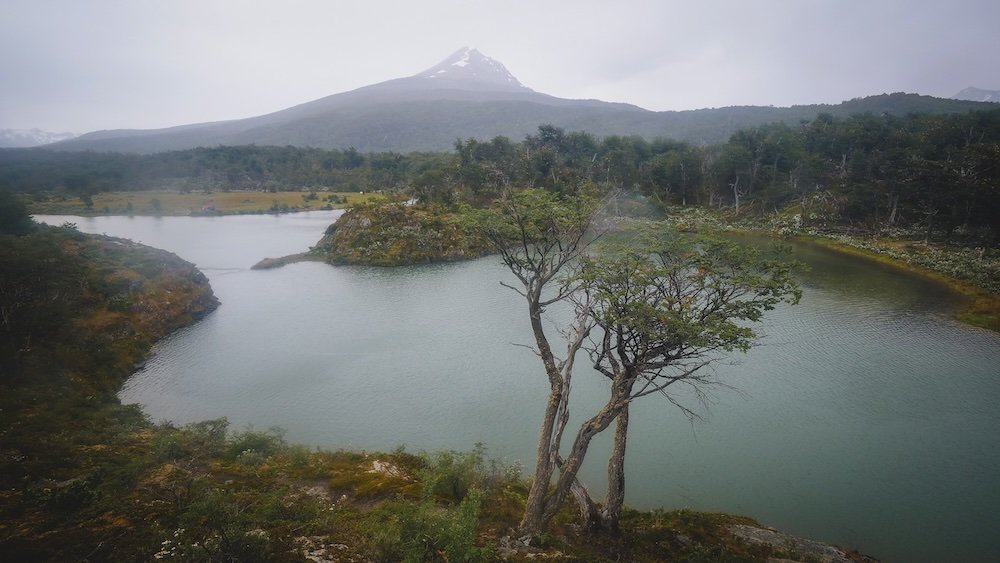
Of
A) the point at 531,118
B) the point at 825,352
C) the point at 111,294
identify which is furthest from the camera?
the point at 531,118

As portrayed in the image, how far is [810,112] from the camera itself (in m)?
117

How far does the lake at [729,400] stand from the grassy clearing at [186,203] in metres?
44.1

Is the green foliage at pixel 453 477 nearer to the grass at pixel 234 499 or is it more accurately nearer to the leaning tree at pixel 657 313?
the grass at pixel 234 499

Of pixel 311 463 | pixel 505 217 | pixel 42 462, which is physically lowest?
pixel 311 463

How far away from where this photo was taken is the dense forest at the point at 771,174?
36.5 m

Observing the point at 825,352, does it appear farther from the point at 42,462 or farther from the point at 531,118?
the point at 531,118

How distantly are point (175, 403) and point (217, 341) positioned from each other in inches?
236

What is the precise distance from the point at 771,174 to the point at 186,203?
3389 inches

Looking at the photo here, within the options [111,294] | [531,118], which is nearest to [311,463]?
[111,294]

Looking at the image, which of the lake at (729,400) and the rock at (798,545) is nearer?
the rock at (798,545)

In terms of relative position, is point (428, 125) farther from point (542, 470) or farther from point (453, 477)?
point (542, 470)

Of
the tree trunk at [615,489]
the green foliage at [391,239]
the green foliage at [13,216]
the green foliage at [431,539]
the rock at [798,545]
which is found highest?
the green foliage at [13,216]

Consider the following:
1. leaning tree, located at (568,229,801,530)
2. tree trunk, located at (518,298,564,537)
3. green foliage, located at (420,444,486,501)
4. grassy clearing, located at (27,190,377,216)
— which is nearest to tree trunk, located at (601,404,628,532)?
leaning tree, located at (568,229,801,530)

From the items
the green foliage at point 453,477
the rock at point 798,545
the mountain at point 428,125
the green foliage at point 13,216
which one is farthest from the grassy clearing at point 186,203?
the mountain at point 428,125
